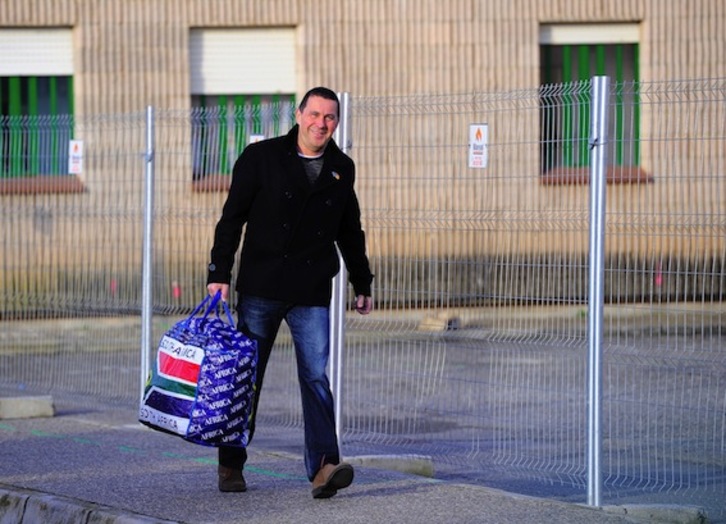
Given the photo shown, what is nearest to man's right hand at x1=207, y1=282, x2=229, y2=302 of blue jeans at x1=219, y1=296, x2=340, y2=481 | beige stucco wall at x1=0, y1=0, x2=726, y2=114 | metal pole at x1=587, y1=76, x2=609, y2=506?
blue jeans at x1=219, y1=296, x2=340, y2=481

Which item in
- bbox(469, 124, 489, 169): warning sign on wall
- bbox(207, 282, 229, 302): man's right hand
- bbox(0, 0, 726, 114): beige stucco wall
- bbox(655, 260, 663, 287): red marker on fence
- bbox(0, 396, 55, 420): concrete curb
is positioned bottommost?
bbox(0, 396, 55, 420): concrete curb

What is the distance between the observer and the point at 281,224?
8.01 metres

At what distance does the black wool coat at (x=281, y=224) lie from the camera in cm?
801

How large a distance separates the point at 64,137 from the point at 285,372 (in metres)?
2.79

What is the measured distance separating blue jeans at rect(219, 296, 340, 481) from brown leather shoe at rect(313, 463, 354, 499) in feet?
0.15

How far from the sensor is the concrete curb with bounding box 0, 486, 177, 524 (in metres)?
7.66

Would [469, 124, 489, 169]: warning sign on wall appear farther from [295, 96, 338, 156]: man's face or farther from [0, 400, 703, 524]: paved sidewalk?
[0, 400, 703, 524]: paved sidewalk

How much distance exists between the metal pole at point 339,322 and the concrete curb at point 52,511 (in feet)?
6.45

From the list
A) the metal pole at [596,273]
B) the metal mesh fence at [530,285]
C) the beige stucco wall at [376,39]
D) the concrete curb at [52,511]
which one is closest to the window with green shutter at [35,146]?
the metal mesh fence at [530,285]

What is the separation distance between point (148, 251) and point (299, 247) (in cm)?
390

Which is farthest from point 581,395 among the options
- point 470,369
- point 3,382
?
point 3,382

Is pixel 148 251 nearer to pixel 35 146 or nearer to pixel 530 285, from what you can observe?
pixel 35 146

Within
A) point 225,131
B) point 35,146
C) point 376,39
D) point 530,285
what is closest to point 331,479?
point 530,285

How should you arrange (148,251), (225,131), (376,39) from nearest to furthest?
(148,251) → (225,131) → (376,39)
